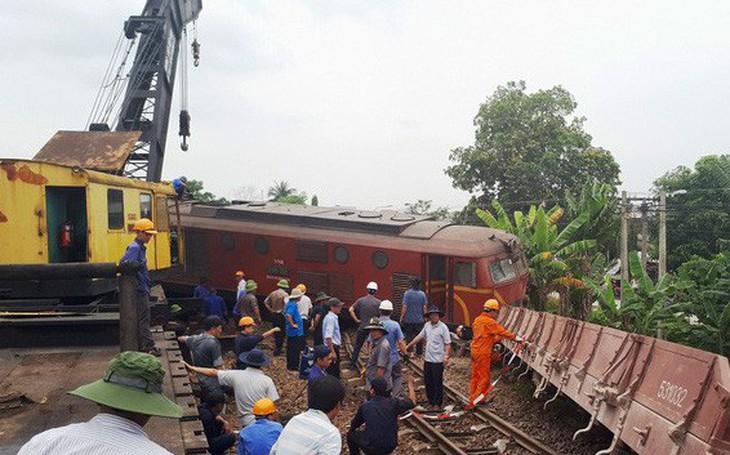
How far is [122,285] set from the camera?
4625 millimetres

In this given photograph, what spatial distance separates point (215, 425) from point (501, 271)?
9590 mm

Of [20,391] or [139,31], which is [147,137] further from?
[20,391]

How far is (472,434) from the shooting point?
866cm

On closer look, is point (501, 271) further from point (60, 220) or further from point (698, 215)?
point (698, 215)

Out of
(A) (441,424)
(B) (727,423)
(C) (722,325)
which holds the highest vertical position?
(B) (727,423)

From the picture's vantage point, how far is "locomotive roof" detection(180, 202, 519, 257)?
14.6 metres

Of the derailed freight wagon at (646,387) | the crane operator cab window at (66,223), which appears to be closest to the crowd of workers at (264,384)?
the derailed freight wagon at (646,387)

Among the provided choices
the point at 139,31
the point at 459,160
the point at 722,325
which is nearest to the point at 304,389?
the point at 722,325

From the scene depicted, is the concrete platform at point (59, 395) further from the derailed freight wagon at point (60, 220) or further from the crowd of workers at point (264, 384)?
the derailed freight wagon at point (60, 220)

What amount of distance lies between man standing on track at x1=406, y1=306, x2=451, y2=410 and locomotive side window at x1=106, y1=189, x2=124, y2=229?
519 cm

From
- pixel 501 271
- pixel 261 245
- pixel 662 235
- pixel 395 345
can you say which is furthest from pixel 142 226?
pixel 662 235

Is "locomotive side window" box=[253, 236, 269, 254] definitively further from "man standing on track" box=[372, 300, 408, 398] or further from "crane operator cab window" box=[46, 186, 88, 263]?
"man standing on track" box=[372, 300, 408, 398]

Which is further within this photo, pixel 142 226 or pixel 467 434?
pixel 467 434

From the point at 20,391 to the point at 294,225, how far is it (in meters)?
11.5
